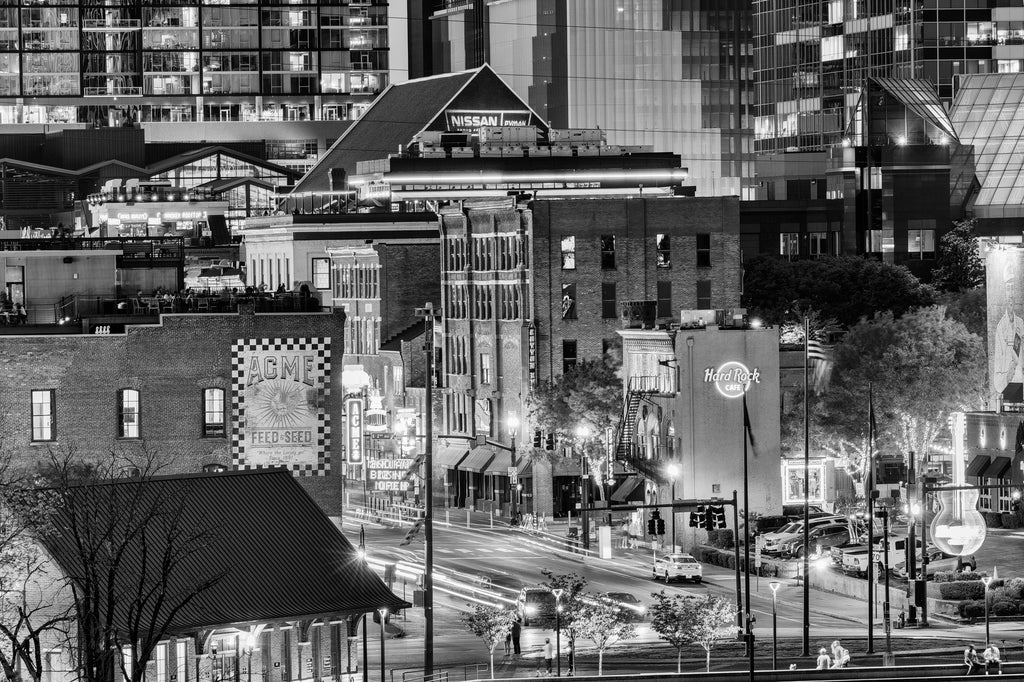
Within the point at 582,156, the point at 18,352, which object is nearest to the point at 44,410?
the point at 18,352

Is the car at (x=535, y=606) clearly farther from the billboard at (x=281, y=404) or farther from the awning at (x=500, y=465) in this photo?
the awning at (x=500, y=465)

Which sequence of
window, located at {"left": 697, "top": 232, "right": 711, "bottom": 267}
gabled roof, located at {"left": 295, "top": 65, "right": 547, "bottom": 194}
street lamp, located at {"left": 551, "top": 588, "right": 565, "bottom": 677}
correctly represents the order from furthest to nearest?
1. gabled roof, located at {"left": 295, "top": 65, "right": 547, "bottom": 194}
2. window, located at {"left": 697, "top": 232, "right": 711, "bottom": 267}
3. street lamp, located at {"left": 551, "top": 588, "right": 565, "bottom": 677}

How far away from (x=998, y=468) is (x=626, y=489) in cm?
1854

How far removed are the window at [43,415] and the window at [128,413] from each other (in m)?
2.50

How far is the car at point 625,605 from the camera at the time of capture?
80.6 metres

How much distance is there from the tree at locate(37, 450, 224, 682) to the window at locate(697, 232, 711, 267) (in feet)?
239

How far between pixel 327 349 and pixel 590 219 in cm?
4268

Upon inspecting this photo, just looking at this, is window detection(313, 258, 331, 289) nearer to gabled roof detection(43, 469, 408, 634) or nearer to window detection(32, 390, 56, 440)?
window detection(32, 390, 56, 440)

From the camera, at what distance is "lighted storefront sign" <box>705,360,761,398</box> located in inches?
4387

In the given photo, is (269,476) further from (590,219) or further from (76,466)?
(590,219)

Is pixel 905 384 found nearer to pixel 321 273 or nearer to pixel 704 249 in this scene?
pixel 704 249

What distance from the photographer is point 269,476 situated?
68125 mm

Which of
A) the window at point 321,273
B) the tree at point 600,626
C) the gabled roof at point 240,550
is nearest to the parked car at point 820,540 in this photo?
the tree at point 600,626

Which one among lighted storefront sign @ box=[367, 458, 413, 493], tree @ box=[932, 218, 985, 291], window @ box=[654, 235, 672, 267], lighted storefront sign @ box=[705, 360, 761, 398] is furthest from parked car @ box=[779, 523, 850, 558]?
tree @ box=[932, 218, 985, 291]
